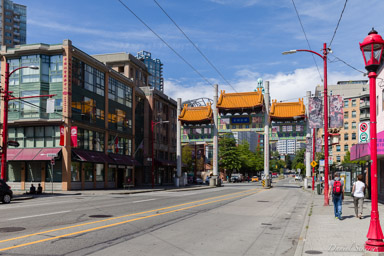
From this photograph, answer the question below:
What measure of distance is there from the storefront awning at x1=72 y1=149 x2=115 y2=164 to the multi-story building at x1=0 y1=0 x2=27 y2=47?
122132 millimetres

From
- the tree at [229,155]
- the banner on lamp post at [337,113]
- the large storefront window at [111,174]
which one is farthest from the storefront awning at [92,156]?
the tree at [229,155]

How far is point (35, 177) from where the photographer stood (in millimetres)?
39094

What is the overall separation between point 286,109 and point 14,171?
1419 inches

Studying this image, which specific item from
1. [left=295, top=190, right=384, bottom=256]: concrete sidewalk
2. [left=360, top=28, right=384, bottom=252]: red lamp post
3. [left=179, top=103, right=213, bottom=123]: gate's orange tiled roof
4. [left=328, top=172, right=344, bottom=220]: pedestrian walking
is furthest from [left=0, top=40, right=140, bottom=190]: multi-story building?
[left=360, top=28, right=384, bottom=252]: red lamp post

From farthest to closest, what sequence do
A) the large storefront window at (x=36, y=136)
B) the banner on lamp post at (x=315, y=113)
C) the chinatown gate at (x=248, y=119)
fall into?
the chinatown gate at (x=248, y=119) → the large storefront window at (x=36, y=136) → the banner on lamp post at (x=315, y=113)

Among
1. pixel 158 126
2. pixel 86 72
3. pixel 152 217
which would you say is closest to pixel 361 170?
pixel 152 217

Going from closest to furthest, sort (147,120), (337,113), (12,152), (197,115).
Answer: (337,113)
(12,152)
(197,115)
(147,120)

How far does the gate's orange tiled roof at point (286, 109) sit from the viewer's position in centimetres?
5427

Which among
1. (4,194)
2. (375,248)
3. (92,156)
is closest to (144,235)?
(375,248)

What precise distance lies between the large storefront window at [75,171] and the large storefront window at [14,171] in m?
5.61

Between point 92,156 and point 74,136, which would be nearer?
point 74,136

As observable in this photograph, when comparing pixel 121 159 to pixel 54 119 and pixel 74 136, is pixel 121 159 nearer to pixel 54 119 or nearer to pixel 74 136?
pixel 74 136

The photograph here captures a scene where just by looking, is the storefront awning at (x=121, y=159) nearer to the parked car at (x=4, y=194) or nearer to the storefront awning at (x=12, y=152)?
the storefront awning at (x=12, y=152)

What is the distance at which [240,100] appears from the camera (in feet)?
189
